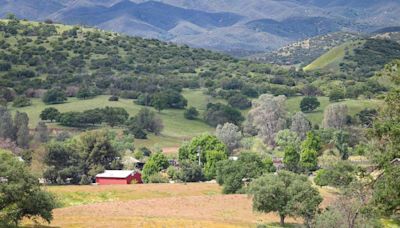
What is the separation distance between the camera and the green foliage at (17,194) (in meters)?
48.6

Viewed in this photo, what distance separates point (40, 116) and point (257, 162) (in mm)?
86162

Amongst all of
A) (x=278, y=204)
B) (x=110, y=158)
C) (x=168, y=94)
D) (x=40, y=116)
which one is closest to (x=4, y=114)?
(x=40, y=116)

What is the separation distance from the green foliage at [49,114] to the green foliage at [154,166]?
62.6m

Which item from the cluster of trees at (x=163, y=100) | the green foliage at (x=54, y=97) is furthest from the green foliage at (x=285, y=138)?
the green foliage at (x=54, y=97)

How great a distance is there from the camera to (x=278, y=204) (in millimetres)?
65000

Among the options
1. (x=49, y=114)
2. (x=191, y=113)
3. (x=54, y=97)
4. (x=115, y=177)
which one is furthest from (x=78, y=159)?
(x=54, y=97)

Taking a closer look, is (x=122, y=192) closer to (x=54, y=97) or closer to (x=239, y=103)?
(x=54, y=97)

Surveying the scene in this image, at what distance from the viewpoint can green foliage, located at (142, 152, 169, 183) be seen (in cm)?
10500

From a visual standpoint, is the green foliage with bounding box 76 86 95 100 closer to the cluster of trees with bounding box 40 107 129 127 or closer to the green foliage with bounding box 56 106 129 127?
the green foliage with bounding box 56 106 129 127

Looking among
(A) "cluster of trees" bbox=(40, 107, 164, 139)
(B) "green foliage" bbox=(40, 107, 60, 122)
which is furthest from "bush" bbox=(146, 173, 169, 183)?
(B) "green foliage" bbox=(40, 107, 60, 122)

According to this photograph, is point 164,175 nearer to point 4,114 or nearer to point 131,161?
point 131,161

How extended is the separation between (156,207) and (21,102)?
380ft

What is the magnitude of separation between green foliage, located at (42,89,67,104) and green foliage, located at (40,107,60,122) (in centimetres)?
1993

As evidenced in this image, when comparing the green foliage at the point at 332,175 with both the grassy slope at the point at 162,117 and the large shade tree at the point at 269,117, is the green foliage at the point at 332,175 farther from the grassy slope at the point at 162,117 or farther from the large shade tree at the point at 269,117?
the grassy slope at the point at 162,117
